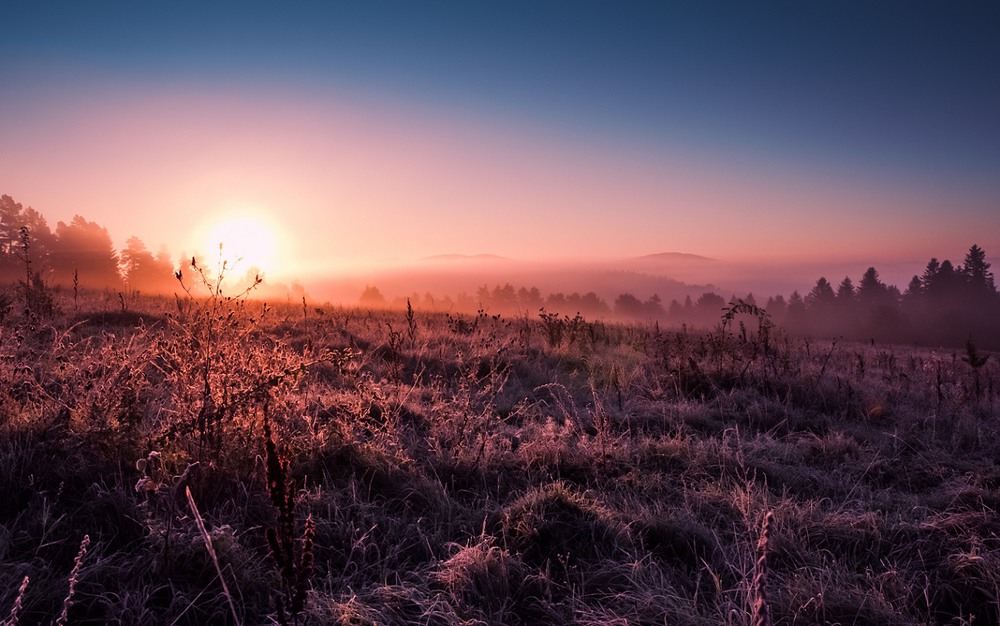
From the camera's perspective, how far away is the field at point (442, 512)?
6.61ft

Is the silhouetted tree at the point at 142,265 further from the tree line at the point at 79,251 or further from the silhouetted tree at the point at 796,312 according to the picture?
the silhouetted tree at the point at 796,312

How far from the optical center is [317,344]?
7.26 meters

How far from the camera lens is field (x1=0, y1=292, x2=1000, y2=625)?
201 cm

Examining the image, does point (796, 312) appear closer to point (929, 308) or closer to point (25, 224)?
point (929, 308)

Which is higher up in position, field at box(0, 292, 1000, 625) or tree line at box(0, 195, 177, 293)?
tree line at box(0, 195, 177, 293)

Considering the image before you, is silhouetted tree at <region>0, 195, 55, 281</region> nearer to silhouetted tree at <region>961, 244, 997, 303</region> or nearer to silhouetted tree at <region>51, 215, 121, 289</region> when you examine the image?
silhouetted tree at <region>51, 215, 121, 289</region>

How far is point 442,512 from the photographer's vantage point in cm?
284

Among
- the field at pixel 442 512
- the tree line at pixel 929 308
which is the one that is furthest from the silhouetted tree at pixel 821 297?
the field at pixel 442 512

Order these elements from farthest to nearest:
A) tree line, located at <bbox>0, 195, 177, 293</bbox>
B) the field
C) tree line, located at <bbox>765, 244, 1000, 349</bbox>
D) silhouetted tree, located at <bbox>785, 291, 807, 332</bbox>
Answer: silhouetted tree, located at <bbox>785, 291, 807, 332</bbox> < tree line, located at <bbox>765, 244, 1000, 349</bbox> < tree line, located at <bbox>0, 195, 177, 293</bbox> < the field

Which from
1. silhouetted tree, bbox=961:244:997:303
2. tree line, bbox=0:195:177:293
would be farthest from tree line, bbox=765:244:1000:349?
tree line, bbox=0:195:177:293

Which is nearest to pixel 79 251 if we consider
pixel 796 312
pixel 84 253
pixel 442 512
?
pixel 84 253

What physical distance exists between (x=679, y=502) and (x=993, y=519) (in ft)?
5.27

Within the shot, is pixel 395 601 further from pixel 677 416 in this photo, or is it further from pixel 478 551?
pixel 677 416

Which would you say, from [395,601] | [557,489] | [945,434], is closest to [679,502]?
[557,489]
